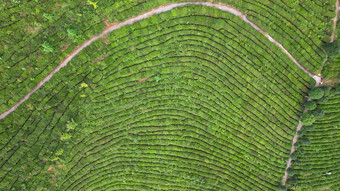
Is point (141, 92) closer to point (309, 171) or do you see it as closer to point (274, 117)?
point (274, 117)

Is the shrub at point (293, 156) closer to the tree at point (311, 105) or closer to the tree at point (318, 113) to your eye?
the tree at point (318, 113)

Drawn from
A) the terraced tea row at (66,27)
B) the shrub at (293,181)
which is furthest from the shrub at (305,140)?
the terraced tea row at (66,27)

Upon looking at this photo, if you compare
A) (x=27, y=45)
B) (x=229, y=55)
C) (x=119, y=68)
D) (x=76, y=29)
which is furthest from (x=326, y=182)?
(x=27, y=45)

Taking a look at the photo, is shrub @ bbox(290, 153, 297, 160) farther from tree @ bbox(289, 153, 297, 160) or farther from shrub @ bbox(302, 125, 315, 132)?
shrub @ bbox(302, 125, 315, 132)

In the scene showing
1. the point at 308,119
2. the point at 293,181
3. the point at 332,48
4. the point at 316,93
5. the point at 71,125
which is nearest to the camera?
the point at 332,48

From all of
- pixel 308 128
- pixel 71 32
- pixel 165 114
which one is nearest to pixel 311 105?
pixel 308 128

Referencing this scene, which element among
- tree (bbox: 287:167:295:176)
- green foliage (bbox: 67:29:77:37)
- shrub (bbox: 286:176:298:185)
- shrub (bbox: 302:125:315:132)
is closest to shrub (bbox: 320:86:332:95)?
shrub (bbox: 302:125:315:132)

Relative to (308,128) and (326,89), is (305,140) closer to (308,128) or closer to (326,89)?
(308,128)
